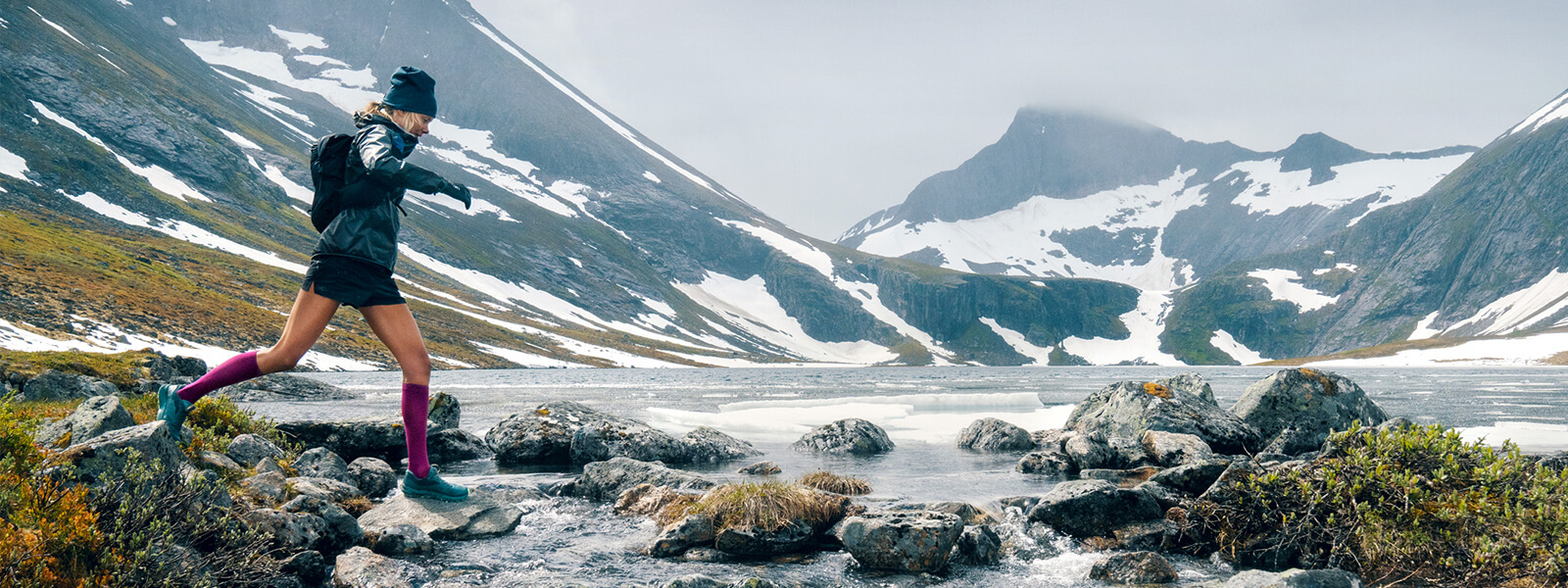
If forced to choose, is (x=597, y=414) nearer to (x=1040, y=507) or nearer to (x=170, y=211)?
(x=1040, y=507)

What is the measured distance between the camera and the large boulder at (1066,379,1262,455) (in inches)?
814

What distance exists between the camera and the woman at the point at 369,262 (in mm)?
7277

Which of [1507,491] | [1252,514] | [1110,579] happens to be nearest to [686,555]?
[1110,579]

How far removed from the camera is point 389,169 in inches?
276

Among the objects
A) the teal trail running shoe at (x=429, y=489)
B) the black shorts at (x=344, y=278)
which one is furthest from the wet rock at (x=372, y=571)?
the black shorts at (x=344, y=278)

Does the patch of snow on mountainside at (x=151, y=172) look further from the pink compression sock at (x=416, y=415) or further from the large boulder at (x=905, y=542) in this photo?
the large boulder at (x=905, y=542)

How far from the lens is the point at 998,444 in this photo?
23578 millimetres

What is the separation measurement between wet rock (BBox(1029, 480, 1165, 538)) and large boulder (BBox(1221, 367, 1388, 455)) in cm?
1181

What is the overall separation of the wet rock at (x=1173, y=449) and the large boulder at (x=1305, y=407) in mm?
4023

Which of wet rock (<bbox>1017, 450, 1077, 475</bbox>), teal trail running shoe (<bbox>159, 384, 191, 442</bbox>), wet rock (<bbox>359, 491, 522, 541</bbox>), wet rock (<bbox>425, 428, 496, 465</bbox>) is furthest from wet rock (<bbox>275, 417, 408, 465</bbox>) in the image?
wet rock (<bbox>1017, 450, 1077, 475</bbox>)

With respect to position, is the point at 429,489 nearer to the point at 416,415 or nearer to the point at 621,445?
the point at 416,415

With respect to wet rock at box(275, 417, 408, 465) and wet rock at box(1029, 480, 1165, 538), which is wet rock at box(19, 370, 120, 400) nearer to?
wet rock at box(275, 417, 408, 465)

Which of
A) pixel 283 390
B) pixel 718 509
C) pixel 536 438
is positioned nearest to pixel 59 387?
pixel 536 438

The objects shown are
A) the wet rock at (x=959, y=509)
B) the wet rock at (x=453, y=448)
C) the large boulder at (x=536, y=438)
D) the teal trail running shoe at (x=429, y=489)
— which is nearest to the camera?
the teal trail running shoe at (x=429, y=489)
